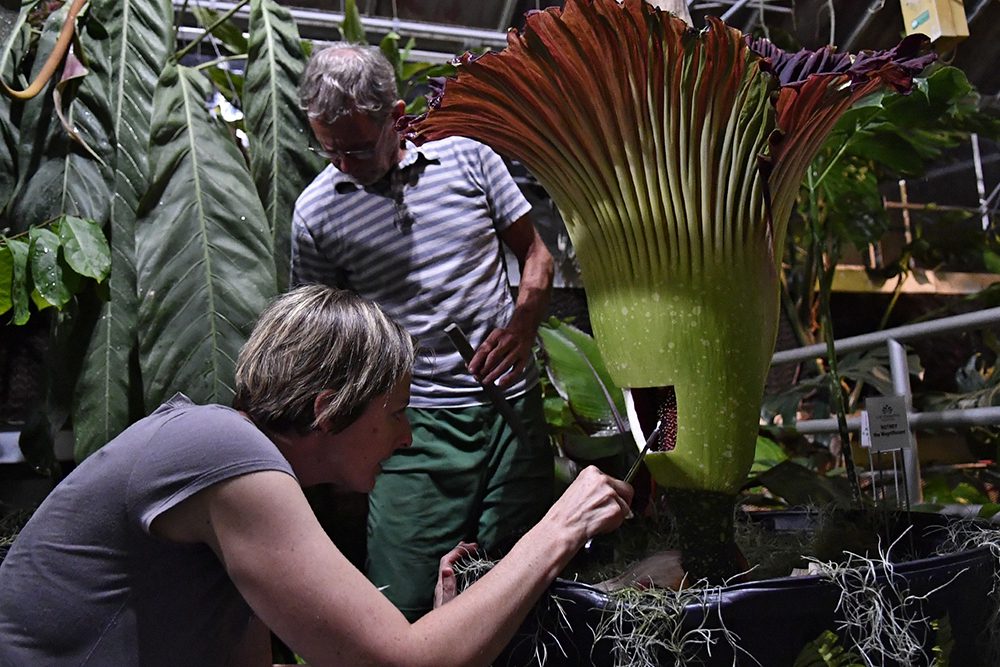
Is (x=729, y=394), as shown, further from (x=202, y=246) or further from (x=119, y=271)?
(x=119, y=271)

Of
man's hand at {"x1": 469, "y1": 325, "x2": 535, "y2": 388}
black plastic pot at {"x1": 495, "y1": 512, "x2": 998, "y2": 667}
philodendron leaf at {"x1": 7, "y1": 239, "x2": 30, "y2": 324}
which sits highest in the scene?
philodendron leaf at {"x1": 7, "y1": 239, "x2": 30, "y2": 324}

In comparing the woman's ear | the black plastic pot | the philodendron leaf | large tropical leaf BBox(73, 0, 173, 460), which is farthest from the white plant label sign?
the philodendron leaf

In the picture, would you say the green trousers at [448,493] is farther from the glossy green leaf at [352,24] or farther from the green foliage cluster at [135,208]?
the glossy green leaf at [352,24]

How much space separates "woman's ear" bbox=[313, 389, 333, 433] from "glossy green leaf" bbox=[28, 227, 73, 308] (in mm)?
1053

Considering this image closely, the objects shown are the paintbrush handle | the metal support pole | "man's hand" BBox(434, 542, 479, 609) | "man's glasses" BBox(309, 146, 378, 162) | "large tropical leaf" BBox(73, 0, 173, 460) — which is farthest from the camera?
"large tropical leaf" BBox(73, 0, 173, 460)

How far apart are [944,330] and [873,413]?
67 cm

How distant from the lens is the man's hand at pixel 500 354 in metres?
1.21

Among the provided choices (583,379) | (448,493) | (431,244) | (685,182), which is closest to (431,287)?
(431,244)

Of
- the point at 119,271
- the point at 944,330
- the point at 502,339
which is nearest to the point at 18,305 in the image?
the point at 119,271

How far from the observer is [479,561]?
1010 mm

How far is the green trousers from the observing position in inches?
48.1

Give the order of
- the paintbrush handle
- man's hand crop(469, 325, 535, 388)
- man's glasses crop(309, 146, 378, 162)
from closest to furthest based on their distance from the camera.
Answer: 1. the paintbrush handle
2. man's hand crop(469, 325, 535, 388)
3. man's glasses crop(309, 146, 378, 162)

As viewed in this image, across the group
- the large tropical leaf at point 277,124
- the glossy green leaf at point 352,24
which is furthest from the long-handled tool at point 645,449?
the glossy green leaf at point 352,24

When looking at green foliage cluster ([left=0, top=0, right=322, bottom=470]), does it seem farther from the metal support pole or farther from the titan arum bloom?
the metal support pole
